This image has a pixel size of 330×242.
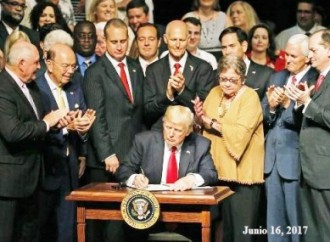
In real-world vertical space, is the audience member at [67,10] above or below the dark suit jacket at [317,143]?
above

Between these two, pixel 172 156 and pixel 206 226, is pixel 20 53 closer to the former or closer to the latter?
pixel 172 156

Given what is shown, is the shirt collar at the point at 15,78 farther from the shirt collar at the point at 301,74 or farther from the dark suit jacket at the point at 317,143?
the shirt collar at the point at 301,74

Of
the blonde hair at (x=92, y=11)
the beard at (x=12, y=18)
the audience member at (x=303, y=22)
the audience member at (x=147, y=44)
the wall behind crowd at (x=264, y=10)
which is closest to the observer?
the audience member at (x=147, y=44)

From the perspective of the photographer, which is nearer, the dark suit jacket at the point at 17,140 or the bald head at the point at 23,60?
the dark suit jacket at the point at 17,140

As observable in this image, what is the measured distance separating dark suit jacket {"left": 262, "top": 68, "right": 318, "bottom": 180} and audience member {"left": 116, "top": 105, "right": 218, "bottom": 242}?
0.71 m

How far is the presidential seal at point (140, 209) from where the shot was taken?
618 cm

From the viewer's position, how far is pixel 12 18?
28.6 feet

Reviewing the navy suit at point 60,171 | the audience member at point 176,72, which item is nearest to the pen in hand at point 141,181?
the navy suit at point 60,171

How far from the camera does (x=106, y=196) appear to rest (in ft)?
20.7

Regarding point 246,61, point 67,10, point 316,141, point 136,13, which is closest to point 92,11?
point 67,10

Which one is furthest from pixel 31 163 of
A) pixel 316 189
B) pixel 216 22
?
pixel 216 22

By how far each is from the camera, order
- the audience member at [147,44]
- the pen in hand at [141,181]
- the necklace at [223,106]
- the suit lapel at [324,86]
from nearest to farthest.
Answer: the pen in hand at [141,181] < the suit lapel at [324,86] < the necklace at [223,106] < the audience member at [147,44]

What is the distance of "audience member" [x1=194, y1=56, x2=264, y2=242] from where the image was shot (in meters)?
7.29

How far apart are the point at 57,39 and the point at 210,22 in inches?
84.6
